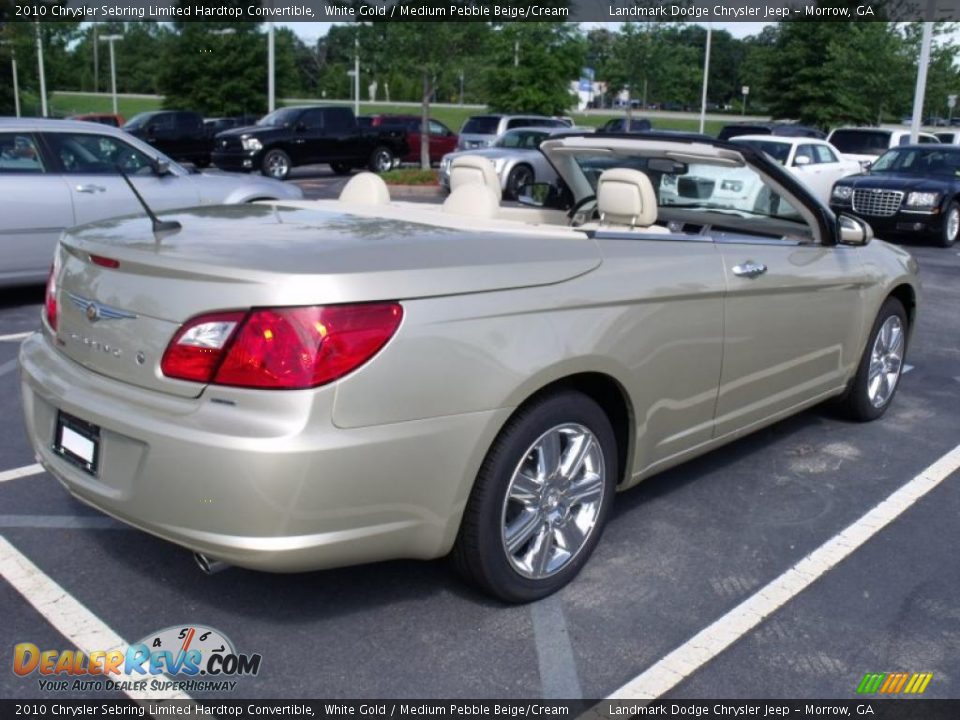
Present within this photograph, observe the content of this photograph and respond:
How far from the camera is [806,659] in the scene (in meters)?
3.17

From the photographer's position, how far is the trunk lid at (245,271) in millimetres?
2836

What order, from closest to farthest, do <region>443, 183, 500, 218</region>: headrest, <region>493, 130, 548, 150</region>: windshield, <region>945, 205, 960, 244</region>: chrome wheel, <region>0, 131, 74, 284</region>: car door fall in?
1. <region>443, 183, 500, 218</region>: headrest
2. <region>0, 131, 74, 284</region>: car door
3. <region>945, 205, 960, 244</region>: chrome wheel
4. <region>493, 130, 548, 150</region>: windshield

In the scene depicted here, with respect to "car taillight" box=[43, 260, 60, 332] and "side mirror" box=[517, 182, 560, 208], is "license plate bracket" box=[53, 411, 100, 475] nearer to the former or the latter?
"car taillight" box=[43, 260, 60, 332]

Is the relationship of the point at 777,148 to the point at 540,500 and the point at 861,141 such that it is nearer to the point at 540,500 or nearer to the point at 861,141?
the point at 861,141

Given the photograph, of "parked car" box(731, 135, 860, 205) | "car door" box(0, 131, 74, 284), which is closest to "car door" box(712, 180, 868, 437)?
"car door" box(0, 131, 74, 284)

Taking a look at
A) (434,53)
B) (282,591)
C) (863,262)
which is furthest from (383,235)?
(434,53)

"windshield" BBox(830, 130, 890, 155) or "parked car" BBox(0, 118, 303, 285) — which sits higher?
"windshield" BBox(830, 130, 890, 155)

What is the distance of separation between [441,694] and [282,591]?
837mm

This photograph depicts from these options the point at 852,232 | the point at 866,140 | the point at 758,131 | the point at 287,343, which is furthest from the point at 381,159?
the point at 287,343

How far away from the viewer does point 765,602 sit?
353 centimetres

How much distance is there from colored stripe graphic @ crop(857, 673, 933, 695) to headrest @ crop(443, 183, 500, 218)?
237 centimetres

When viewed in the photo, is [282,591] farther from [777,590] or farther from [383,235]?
[777,590]

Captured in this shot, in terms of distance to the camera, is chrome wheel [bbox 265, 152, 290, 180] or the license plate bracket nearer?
the license plate bracket

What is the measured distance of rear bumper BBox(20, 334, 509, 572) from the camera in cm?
274
